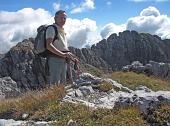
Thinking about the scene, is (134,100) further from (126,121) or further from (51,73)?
(51,73)

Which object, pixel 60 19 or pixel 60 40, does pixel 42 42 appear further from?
pixel 60 19

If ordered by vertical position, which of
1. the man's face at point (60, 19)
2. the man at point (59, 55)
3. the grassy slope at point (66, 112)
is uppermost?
the man's face at point (60, 19)

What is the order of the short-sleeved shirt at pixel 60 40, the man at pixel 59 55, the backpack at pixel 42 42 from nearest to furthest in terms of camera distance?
the short-sleeved shirt at pixel 60 40
the backpack at pixel 42 42
the man at pixel 59 55

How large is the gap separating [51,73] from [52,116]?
3.05 meters

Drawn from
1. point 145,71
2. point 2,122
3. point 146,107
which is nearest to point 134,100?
point 146,107

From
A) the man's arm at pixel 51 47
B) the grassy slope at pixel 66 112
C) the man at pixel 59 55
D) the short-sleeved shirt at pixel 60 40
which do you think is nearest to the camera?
the grassy slope at pixel 66 112

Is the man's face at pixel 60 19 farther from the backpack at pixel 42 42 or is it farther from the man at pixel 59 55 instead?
the backpack at pixel 42 42

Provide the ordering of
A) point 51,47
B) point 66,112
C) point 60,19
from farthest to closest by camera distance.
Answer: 1. point 60,19
2. point 51,47
3. point 66,112

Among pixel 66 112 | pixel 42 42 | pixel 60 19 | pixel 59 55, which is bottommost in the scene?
pixel 66 112

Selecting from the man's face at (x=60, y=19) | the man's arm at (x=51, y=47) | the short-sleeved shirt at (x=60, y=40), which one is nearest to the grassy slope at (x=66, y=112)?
the man's arm at (x=51, y=47)

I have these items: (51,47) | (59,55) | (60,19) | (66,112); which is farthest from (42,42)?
(66,112)

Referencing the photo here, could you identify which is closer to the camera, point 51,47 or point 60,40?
point 51,47

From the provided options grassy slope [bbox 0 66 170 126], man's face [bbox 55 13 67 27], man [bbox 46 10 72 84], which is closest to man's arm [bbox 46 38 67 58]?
man [bbox 46 10 72 84]

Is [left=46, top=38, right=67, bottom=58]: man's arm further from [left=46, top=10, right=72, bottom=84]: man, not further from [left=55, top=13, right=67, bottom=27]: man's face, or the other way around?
[left=55, top=13, right=67, bottom=27]: man's face
